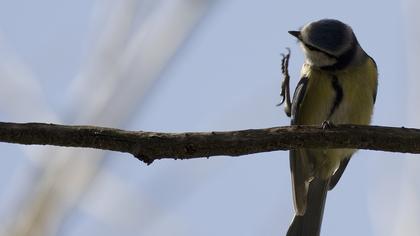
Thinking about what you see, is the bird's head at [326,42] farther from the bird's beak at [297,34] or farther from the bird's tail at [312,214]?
the bird's tail at [312,214]

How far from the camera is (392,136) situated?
313 centimetres

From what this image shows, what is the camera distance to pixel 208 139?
2982mm

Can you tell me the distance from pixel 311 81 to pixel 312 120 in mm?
240

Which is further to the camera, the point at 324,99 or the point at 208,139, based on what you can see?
the point at 324,99

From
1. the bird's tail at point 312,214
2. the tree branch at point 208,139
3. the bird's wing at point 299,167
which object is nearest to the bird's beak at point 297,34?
the bird's wing at point 299,167

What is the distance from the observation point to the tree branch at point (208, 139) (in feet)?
9.32

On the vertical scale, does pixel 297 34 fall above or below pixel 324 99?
above

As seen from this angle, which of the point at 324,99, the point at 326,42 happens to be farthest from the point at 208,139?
the point at 326,42

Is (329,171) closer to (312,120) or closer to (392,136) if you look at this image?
(312,120)

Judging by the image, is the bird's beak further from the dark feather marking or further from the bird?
the dark feather marking

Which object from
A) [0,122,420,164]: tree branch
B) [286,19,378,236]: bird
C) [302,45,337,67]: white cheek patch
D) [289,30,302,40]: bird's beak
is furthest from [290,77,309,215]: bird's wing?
[0,122,420,164]: tree branch

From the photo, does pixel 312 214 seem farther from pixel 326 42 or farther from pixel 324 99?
pixel 326 42

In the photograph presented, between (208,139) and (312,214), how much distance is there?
2022 millimetres

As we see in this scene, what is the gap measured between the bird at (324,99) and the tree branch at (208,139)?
131 centimetres
